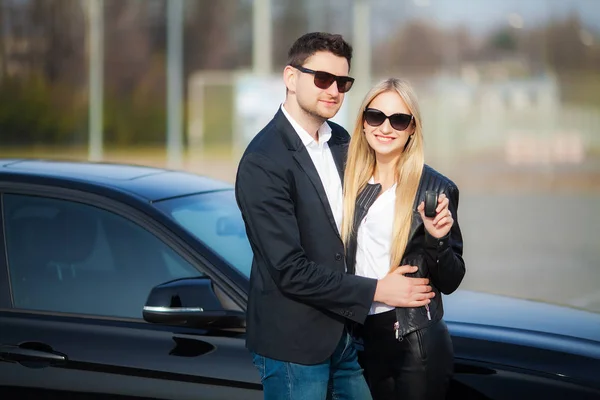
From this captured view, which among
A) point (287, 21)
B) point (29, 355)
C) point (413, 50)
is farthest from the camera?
point (287, 21)

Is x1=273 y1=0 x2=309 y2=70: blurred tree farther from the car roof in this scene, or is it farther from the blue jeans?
the blue jeans

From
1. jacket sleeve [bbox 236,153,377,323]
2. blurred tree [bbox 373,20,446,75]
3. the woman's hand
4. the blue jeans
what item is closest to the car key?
the woman's hand

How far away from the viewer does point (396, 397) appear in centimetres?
298

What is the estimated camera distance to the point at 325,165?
10.2ft

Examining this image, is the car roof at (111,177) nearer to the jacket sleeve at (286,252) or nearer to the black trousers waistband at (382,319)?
the jacket sleeve at (286,252)

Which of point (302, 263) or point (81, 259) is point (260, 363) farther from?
point (81, 259)

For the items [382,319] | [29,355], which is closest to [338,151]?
[382,319]

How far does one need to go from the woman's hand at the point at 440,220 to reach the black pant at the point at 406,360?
0.31 m

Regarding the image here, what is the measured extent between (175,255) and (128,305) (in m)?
0.25

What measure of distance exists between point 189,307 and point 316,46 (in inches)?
37.6

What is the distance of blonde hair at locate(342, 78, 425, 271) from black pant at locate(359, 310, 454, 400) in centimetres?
21

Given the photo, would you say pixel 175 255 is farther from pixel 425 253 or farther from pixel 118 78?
pixel 118 78

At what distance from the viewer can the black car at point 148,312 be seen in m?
3.20

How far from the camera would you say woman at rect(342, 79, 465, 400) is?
Answer: 2.95 metres
